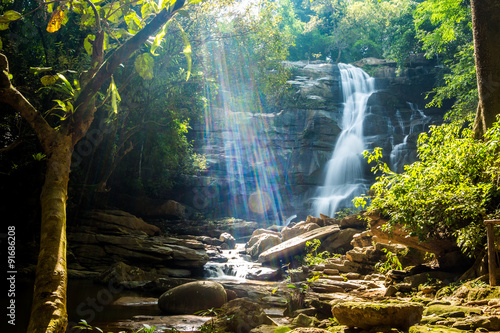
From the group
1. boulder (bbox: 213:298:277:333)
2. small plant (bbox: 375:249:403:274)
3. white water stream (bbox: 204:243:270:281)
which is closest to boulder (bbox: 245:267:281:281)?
white water stream (bbox: 204:243:270:281)

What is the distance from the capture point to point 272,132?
94.0 feet

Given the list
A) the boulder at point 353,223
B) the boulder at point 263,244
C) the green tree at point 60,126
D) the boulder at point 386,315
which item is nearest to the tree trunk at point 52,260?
the green tree at point 60,126

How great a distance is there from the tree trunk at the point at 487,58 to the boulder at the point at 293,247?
19.7ft

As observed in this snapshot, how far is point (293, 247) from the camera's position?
12.1 m

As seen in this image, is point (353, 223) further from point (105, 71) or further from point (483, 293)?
point (105, 71)

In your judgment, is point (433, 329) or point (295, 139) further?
point (295, 139)

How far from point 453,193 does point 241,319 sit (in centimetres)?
396

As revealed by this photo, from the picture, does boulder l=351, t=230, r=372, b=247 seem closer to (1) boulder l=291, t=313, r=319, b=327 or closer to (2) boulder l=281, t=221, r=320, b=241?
(2) boulder l=281, t=221, r=320, b=241

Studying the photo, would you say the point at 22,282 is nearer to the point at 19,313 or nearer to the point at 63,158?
the point at 19,313

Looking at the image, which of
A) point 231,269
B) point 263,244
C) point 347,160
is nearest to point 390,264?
point 231,269

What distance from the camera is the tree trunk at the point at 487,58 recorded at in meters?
6.93

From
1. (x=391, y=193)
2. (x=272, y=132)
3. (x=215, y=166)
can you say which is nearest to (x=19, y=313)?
(x=391, y=193)

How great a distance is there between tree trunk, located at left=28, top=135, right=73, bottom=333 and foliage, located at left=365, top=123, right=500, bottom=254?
531 centimetres

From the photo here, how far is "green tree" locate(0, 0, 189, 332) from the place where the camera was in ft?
5.27
